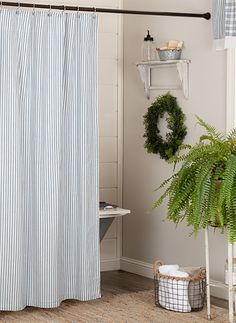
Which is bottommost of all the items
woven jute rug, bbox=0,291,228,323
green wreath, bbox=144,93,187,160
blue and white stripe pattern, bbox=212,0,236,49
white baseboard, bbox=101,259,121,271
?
woven jute rug, bbox=0,291,228,323

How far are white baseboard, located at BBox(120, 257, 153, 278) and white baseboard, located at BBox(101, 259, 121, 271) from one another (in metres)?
0.04

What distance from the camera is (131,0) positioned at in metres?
6.82

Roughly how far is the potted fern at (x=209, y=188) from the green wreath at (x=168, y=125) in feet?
3.25

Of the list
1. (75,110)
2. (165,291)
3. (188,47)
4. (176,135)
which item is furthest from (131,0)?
(165,291)

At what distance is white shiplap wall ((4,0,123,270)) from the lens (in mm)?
6812

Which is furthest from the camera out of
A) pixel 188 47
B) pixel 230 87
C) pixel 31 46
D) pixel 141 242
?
pixel 141 242

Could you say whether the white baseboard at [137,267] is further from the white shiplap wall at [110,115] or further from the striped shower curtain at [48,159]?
the striped shower curtain at [48,159]

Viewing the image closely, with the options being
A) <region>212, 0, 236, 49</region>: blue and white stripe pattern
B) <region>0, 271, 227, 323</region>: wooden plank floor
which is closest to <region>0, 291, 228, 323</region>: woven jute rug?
<region>0, 271, 227, 323</region>: wooden plank floor

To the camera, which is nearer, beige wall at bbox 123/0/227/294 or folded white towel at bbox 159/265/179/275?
folded white towel at bbox 159/265/179/275

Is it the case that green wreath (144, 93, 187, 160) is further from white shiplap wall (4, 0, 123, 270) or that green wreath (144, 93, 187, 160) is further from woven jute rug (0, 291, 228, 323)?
woven jute rug (0, 291, 228, 323)

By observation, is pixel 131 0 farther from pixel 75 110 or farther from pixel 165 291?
pixel 165 291

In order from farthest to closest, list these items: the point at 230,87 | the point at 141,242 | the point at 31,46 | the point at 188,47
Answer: the point at 141,242 < the point at 188,47 < the point at 230,87 < the point at 31,46

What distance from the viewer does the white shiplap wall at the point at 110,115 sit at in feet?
22.4

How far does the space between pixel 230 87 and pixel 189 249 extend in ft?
4.41
